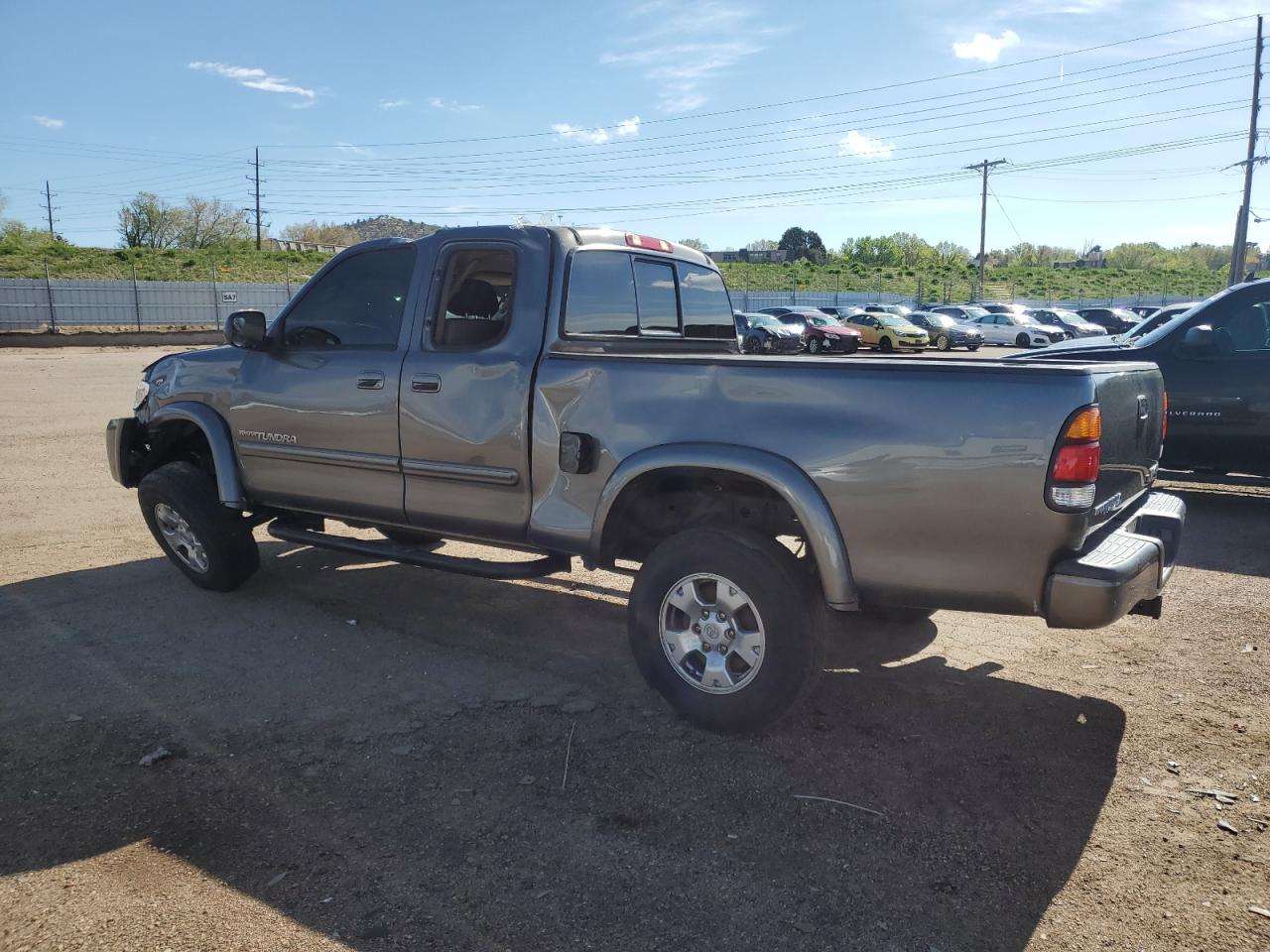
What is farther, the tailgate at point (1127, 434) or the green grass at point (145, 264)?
the green grass at point (145, 264)

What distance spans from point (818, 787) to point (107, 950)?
2.21m

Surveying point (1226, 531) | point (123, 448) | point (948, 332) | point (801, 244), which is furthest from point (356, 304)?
point (801, 244)

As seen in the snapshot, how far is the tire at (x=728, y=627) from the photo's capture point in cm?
349

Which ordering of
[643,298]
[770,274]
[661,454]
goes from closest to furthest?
1. [661,454]
2. [643,298]
3. [770,274]

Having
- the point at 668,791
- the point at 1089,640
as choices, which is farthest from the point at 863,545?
the point at 1089,640

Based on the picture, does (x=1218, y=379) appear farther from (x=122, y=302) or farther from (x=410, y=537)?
(x=122, y=302)

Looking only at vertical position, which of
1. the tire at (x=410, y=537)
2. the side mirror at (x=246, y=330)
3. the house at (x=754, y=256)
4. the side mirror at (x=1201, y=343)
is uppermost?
the house at (x=754, y=256)

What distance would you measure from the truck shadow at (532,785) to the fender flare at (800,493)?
27.6 inches

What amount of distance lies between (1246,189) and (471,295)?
4696cm

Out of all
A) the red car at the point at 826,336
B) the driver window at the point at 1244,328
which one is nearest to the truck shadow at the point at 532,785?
the driver window at the point at 1244,328

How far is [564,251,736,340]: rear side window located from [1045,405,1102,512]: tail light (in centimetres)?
217

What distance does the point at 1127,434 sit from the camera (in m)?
3.58

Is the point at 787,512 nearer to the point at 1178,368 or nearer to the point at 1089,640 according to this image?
the point at 1089,640

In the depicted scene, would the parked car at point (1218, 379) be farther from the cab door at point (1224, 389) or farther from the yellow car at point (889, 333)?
the yellow car at point (889, 333)
